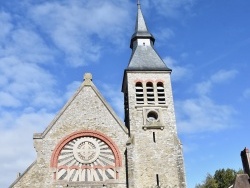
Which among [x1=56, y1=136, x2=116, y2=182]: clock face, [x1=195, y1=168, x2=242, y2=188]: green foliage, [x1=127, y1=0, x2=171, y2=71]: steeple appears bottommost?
[x1=56, y1=136, x2=116, y2=182]: clock face

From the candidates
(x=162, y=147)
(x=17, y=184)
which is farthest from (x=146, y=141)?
(x=17, y=184)

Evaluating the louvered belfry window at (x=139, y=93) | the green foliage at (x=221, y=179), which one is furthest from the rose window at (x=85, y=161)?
the green foliage at (x=221, y=179)

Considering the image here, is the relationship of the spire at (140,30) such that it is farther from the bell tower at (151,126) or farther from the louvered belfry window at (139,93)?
the louvered belfry window at (139,93)

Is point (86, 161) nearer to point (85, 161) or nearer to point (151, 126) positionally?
point (85, 161)

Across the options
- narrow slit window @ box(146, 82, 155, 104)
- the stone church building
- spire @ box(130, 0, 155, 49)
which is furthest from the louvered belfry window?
spire @ box(130, 0, 155, 49)

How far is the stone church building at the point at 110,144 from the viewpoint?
2070cm

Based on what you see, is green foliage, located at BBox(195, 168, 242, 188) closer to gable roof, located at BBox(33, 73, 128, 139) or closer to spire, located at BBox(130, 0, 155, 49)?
spire, located at BBox(130, 0, 155, 49)

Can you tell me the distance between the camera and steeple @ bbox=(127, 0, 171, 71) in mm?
25219

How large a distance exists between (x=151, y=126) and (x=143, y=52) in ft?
22.5

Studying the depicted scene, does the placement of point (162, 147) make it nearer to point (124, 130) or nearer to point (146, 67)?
point (124, 130)

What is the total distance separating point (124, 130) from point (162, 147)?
2.62m

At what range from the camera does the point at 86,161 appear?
21281 mm

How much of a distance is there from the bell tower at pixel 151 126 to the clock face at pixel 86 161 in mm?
1355

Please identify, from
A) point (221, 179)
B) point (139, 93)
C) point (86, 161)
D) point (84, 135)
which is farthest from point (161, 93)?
point (221, 179)
